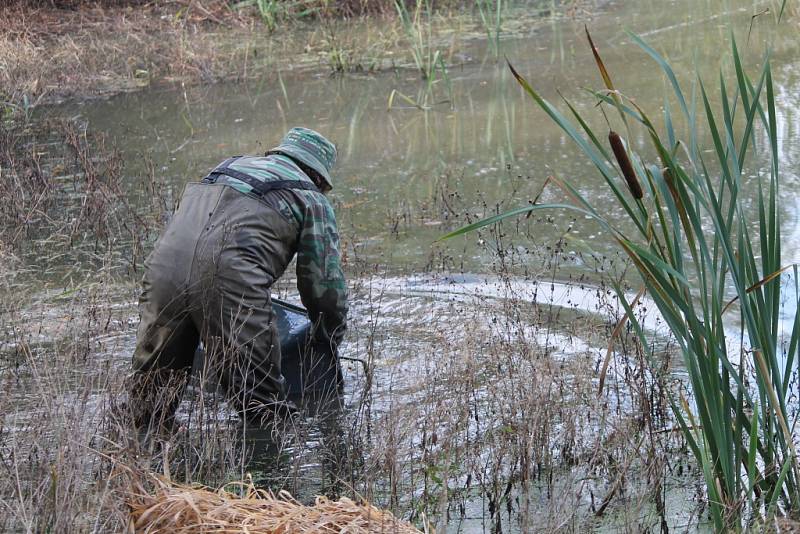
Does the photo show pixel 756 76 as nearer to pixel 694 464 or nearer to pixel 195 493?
pixel 694 464

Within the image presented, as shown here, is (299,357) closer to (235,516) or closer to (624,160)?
(235,516)

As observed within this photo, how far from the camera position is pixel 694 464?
163 inches

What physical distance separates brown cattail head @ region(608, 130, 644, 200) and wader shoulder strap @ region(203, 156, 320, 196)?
2004 millimetres

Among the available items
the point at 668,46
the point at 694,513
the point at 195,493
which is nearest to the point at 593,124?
the point at 668,46

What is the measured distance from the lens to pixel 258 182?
4414 mm

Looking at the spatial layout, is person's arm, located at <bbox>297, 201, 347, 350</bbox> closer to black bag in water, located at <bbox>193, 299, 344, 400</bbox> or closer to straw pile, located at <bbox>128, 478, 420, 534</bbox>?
black bag in water, located at <bbox>193, 299, 344, 400</bbox>

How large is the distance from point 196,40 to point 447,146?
626 centimetres

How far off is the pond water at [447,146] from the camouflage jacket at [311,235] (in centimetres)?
55

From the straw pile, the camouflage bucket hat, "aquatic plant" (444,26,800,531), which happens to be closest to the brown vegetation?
the camouflage bucket hat

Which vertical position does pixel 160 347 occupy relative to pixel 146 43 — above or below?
below

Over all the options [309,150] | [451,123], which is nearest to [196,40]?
[451,123]

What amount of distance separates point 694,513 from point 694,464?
0.49 meters

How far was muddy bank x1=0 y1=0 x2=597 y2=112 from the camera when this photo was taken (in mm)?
12406

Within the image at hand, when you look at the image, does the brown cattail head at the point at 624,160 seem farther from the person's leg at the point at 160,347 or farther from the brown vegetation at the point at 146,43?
the brown vegetation at the point at 146,43
